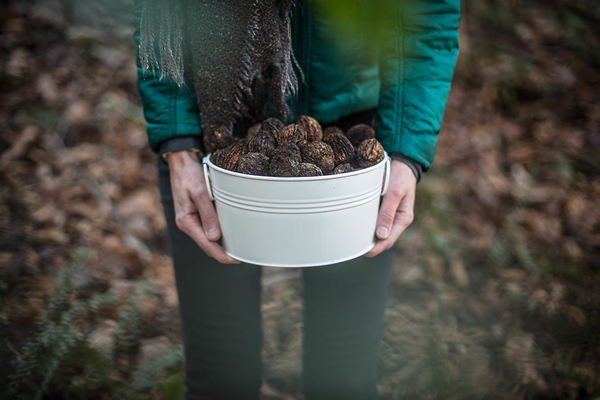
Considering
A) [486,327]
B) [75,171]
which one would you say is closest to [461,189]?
[486,327]

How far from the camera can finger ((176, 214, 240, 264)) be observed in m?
1.18

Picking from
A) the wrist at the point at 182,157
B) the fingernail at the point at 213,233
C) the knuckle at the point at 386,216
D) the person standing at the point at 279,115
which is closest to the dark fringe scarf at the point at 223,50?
the person standing at the point at 279,115

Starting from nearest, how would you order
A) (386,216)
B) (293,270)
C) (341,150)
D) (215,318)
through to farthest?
(341,150)
(386,216)
(215,318)
(293,270)

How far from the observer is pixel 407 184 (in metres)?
1.23

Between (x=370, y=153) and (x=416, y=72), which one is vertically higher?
(x=416, y=72)

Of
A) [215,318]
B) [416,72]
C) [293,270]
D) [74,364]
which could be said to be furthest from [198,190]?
[293,270]

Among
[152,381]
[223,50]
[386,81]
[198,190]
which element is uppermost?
[223,50]

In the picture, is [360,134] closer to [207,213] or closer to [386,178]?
[386,178]

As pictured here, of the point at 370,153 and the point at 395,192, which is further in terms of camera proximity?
the point at 395,192

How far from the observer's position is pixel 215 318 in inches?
55.4

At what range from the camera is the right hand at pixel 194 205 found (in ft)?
3.85

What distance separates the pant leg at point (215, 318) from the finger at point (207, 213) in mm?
203

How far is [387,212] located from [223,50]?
0.65 metres

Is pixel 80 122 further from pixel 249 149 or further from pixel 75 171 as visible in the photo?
pixel 249 149
